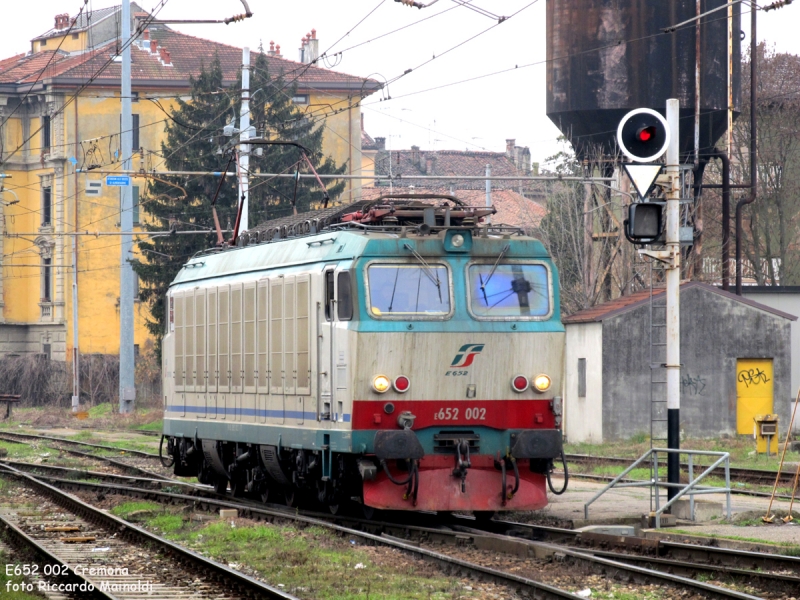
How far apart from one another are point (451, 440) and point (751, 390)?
719 inches

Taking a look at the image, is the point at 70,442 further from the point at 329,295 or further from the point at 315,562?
the point at 315,562

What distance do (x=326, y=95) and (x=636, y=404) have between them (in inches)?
1398

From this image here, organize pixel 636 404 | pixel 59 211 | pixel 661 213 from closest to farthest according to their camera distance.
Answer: pixel 661 213, pixel 636 404, pixel 59 211

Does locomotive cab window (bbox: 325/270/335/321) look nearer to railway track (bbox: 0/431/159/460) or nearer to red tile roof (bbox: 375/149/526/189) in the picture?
railway track (bbox: 0/431/159/460)

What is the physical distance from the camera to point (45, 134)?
63.0m

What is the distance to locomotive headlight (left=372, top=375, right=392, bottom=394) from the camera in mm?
14281

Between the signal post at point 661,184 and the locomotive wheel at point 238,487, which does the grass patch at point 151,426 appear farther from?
the signal post at point 661,184

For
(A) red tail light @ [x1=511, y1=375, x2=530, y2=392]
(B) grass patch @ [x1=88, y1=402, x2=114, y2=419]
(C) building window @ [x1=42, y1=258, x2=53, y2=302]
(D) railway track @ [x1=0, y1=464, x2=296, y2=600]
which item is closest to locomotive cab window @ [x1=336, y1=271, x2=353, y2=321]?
(A) red tail light @ [x1=511, y1=375, x2=530, y2=392]

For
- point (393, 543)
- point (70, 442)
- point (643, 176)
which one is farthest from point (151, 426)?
point (393, 543)

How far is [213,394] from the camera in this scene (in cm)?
1884

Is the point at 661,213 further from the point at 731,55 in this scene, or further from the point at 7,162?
the point at 7,162

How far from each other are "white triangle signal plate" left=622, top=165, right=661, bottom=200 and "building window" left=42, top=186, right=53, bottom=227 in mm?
50978

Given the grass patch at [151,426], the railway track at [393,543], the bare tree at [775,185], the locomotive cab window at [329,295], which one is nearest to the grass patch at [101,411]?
the grass patch at [151,426]

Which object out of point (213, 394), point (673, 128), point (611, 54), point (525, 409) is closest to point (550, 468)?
point (525, 409)
